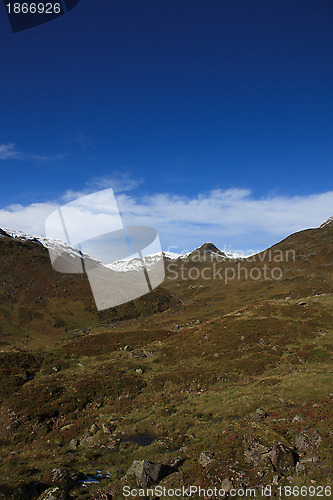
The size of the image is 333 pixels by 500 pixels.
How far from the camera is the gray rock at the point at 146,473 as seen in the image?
20406mm

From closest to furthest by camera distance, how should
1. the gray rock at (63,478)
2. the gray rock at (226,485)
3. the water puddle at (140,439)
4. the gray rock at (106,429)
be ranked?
the gray rock at (226,485) < the gray rock at (63,478) < the water puddle at (140,439) < the gray rock at (106,429)

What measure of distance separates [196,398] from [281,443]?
17550mm

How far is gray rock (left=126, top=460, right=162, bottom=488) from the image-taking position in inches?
803

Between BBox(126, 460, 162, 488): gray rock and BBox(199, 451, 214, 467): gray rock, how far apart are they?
132 inches

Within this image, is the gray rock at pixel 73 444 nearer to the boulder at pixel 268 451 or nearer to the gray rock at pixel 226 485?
the gray rock at pixel 226 485

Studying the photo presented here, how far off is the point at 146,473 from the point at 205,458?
188 inches

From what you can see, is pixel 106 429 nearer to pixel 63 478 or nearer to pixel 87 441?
pixel 87 441

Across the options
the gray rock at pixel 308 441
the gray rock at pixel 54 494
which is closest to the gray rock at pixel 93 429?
the gray rock at pixel 54 494

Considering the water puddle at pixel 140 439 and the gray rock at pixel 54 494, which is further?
the water puddle at pixel 140 439

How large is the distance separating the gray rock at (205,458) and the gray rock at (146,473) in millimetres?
3348

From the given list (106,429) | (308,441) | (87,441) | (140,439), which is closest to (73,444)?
(87,441)

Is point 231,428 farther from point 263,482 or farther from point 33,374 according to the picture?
point 33,374

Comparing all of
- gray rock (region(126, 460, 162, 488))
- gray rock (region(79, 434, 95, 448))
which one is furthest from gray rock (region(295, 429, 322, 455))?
gray rock (region(79, 434, 95, 448))

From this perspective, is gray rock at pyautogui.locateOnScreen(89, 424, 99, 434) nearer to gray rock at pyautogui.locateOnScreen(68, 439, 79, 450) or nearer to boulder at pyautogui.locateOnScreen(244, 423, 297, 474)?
gray rock at pyautogui.locateOnScreen(68, 439, 79, 450)
